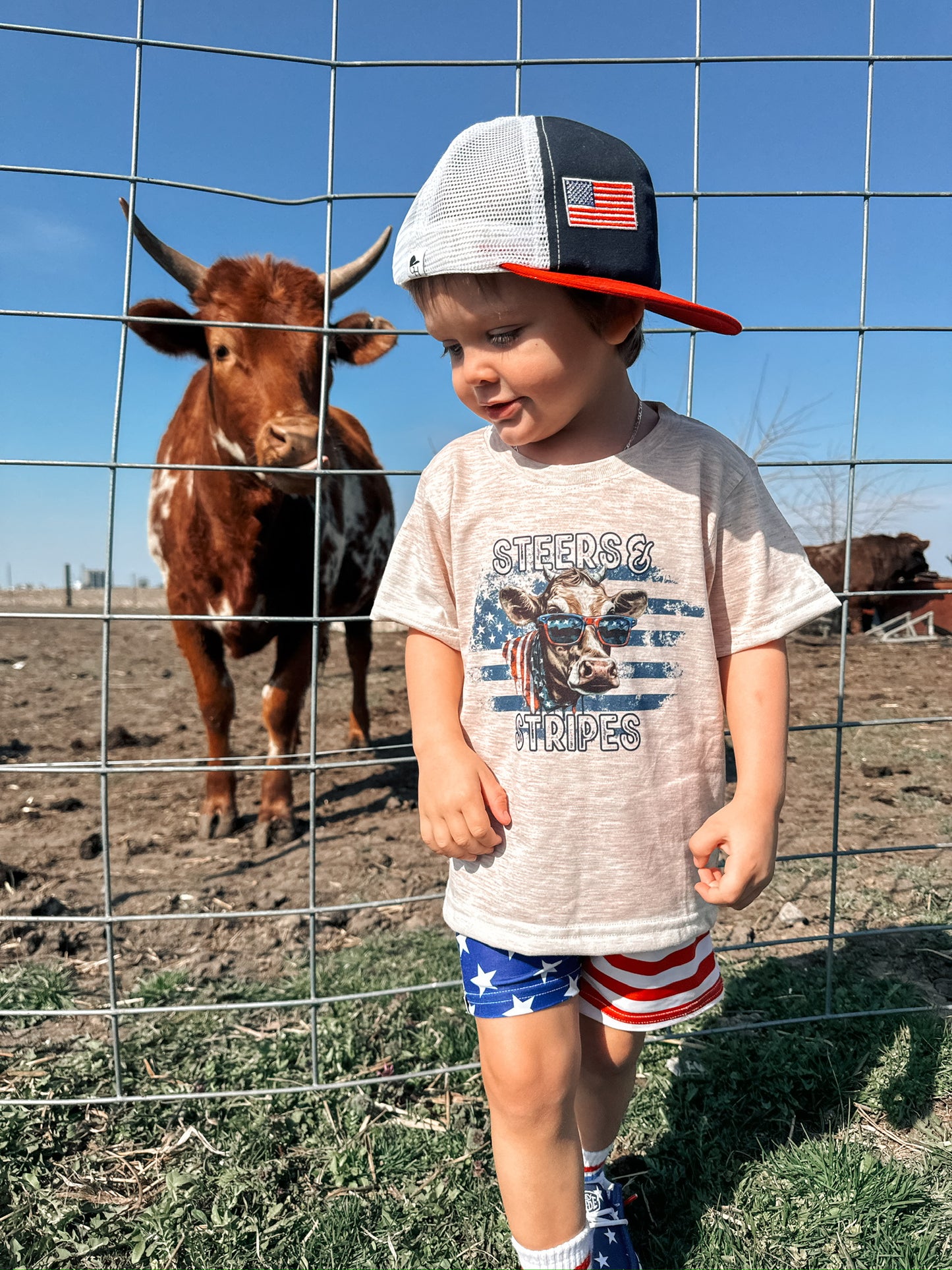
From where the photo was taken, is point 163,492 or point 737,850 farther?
point 163,492

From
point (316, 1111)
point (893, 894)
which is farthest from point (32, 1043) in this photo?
point (893, 894)

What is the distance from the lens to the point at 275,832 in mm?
3779

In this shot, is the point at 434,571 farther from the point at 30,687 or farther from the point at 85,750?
the point at 30,687

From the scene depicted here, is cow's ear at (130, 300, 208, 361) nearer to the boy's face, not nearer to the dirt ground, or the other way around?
the dirt ground

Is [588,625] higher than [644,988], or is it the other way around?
[588,625]

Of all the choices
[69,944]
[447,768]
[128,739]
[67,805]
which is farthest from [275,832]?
[447,768]

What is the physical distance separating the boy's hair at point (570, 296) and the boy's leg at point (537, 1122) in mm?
914

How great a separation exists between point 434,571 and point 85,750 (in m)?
4.55

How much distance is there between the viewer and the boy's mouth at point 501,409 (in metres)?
1.16

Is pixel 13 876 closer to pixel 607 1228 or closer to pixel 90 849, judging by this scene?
pixel 90 849

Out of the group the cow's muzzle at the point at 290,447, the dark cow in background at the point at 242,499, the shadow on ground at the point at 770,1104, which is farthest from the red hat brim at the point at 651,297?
the dark cow in background at the point at 242,499

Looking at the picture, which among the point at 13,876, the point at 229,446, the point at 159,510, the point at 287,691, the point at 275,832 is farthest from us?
the point at 159,510

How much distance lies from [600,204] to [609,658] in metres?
0.58

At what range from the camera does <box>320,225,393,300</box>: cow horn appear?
4211 mm
